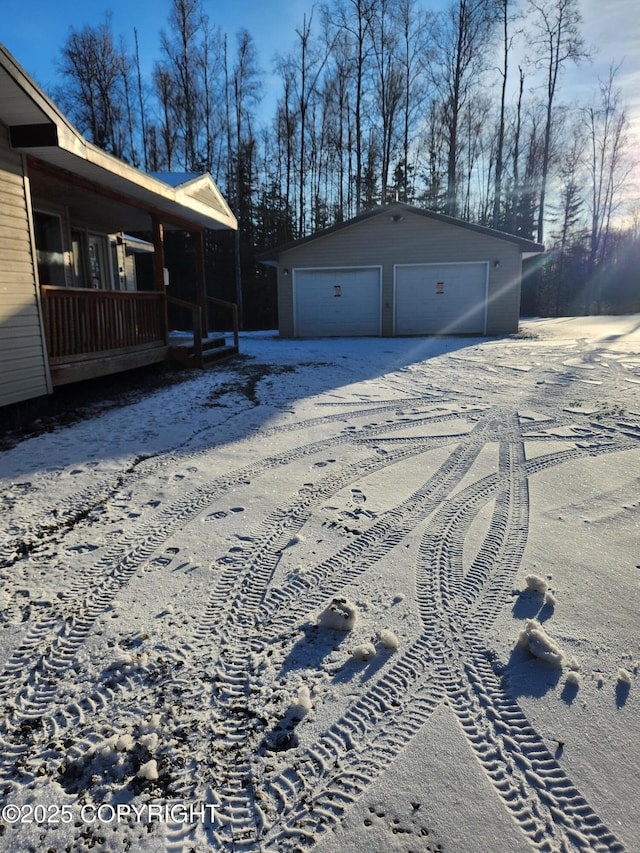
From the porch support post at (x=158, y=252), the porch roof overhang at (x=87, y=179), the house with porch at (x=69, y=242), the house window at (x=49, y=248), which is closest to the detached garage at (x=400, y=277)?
the porch roof overhang at (x=87, y=179)

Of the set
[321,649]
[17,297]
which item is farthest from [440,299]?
[321,649]

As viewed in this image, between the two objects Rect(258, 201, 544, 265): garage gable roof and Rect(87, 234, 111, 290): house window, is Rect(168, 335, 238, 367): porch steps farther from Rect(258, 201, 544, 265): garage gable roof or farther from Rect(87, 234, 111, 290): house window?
Rect(258, 201, 544, 265): garage gable roof

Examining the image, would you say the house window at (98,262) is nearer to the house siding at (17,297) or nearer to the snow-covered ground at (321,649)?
the house siding at (17,297)

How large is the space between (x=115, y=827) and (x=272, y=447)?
A: 11.7 feet

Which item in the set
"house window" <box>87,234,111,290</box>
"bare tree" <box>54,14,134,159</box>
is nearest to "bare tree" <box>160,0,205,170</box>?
"bare tree" <box>54,14,134,159</box>

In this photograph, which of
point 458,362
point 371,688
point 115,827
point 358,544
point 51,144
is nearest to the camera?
point 115,827

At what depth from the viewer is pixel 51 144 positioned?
210 inches

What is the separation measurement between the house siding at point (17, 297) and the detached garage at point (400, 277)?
11603 millimetres

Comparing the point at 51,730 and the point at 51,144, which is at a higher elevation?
the point at 51,144

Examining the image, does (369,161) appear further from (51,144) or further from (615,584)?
(615,584)

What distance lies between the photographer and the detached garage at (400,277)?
16.0 m

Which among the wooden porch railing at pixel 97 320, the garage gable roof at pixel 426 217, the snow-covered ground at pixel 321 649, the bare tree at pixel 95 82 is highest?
the bare tree at pixel 95 82

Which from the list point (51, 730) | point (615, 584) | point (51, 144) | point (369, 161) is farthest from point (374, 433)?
point (369, 161)

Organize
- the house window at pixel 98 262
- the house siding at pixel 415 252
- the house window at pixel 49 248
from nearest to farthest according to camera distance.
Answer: the house window at pixel 49 248 → the house window at pixel 98 262 → the house siding at pixel 415 252
